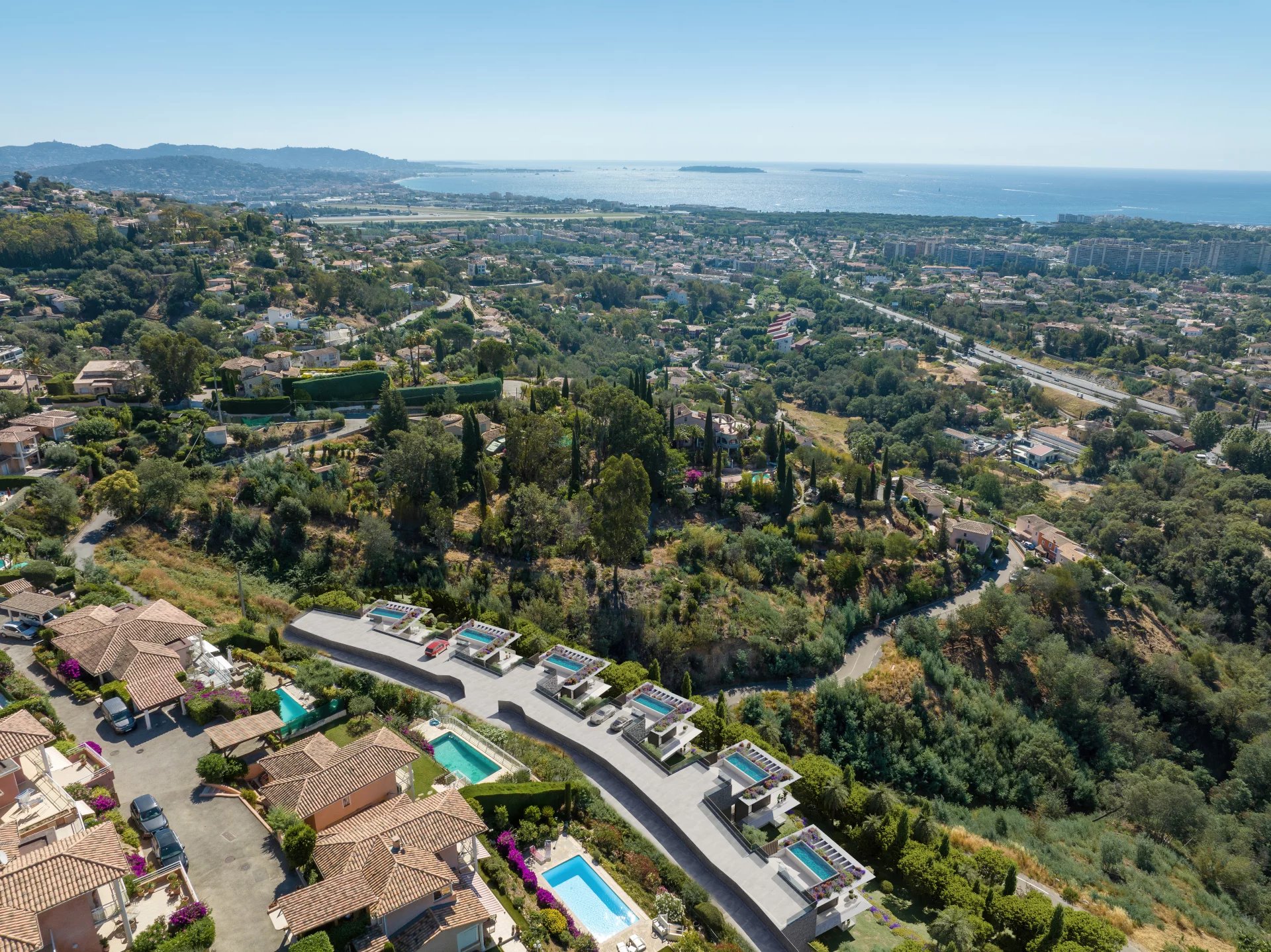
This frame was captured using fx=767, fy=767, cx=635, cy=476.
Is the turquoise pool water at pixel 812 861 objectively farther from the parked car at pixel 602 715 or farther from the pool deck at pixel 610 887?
the parked car at pixel 602 715

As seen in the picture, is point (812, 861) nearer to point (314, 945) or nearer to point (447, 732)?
point (447, 732)

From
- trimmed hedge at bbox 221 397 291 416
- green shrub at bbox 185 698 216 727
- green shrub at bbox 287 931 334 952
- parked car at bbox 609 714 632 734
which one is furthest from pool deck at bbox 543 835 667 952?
trimmed hedge at bbox 221 397 291 416

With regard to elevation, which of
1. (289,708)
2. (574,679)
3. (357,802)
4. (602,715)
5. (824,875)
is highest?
(357,802)

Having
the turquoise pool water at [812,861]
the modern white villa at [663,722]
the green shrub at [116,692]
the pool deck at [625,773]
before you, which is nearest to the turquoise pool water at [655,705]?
the modern white villa at [663,722]

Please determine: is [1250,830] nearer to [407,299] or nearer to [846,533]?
[846,533]

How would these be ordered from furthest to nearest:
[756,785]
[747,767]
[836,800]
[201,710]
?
[747,767], [836,800], [756,785], [201,710]

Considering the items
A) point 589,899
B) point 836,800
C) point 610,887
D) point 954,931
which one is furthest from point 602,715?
point 954,931
